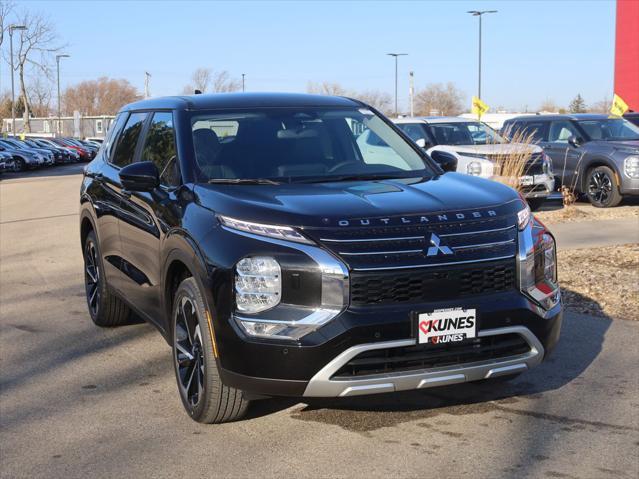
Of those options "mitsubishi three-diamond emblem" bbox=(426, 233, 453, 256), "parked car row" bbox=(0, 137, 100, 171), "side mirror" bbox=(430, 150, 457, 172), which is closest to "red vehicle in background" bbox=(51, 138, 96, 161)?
"parked car row" bbox=(0, 137, 100, 171)

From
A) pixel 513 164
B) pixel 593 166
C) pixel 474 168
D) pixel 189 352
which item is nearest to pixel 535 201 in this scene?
pixel 513 164

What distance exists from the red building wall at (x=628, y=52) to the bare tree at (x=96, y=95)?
323ft

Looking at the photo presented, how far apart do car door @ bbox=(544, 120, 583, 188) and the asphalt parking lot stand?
10.1 meters

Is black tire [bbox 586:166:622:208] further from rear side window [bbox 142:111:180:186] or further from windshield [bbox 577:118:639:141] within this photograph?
rear side window [bbox 142:111:180:186]

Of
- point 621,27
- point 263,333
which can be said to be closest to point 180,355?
point 263,333

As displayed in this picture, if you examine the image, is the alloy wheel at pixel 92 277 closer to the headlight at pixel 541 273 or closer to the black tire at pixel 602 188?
the headlight at pixel 541 273

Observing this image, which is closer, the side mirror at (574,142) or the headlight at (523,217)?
the headlight at (523,217)

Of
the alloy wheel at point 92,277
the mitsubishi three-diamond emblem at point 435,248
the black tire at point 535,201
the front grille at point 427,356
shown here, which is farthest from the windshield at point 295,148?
the black tire at point 535,201

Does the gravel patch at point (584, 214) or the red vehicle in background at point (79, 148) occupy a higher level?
the gravel patch at point (584, 214)

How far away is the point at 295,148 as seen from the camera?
542 centimetres

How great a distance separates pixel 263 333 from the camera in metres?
4.07

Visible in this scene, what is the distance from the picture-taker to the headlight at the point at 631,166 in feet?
49.6

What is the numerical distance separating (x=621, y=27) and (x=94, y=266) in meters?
52.5

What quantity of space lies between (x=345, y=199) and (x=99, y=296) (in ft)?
10.5
